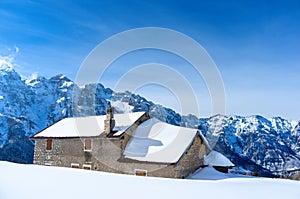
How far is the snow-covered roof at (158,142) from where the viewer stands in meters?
19.7

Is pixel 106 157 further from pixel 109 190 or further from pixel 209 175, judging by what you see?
pixel 109 190

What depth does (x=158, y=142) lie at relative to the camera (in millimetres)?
21625

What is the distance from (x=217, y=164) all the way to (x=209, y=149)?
1.34 m

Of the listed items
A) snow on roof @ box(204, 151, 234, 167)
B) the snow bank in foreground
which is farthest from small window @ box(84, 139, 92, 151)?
snow on roof @ box(204, 151, 234, 167)

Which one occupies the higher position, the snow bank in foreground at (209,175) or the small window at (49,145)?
the small window at (49,145)

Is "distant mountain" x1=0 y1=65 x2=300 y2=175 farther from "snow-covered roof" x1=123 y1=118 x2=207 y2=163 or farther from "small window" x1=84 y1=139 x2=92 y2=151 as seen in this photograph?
"snow-covered roof" x1=123 y1=118 x2=207 y2=163

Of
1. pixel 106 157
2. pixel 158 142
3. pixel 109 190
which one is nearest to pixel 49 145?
pixel 106 157

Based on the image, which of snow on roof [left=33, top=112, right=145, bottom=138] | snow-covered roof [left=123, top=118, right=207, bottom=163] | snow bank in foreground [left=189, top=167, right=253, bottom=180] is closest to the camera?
snow bank in foreground [left=189, top=167, right=253, bottom=180]

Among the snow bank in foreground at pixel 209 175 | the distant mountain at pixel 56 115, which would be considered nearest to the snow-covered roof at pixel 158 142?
the snow bank in foreground at pixel 209 175

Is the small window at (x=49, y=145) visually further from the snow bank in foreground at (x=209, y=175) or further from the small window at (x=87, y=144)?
the snow bank in foreground at (x=209, y=175)

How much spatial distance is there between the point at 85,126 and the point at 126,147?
205 inches

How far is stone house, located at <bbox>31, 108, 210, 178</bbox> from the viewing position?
19656 millimetres

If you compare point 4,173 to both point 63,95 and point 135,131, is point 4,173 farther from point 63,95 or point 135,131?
point 63,95

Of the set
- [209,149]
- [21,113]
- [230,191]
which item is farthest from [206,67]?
[21,113]
